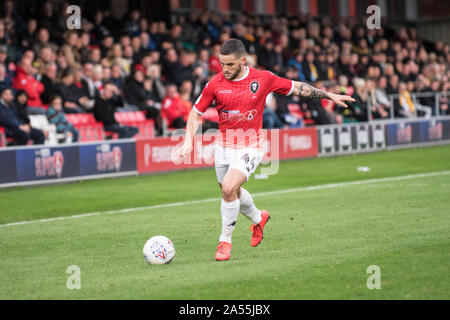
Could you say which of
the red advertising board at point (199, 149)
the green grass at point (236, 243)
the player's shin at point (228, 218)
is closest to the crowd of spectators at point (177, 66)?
the red advertising board at point (199, 149)

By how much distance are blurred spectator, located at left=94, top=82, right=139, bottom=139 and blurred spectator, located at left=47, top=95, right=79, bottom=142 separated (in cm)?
122

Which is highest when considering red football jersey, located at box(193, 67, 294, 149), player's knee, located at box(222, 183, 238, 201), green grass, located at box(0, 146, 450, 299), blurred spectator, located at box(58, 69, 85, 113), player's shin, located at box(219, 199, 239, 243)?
blurred spectator, located at box(58, 69, 85, 113)

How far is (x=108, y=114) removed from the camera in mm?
19391

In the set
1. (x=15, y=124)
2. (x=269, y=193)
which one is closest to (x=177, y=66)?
(x=15, y=124)

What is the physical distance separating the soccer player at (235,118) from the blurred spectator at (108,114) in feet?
36.4

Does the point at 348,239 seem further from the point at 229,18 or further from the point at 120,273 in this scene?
the point at 229,18

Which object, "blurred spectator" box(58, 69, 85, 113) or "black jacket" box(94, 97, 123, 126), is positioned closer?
"blurred spectator" box(58, 69, 85, 113)

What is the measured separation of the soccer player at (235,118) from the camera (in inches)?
327

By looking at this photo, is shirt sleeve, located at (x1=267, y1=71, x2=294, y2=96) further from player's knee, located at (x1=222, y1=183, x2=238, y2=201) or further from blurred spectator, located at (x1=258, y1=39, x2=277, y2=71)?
blurred spectator, located at (x1=258, y1=39, x2=277, y2=71)

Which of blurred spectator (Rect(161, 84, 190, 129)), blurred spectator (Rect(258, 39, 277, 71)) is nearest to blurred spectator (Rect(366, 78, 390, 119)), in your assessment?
blurred spectator (Rect(258, 39, 277, 71))

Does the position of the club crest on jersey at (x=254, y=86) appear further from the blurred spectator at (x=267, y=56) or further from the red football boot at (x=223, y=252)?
the blurred spectator at (x=267, y=56)

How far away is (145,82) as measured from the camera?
21.3 m

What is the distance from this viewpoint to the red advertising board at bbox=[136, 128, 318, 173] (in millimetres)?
18562
